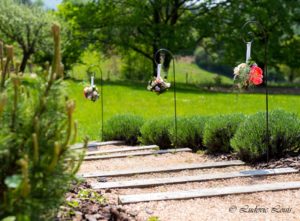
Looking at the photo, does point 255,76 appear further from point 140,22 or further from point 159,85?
point 140,22

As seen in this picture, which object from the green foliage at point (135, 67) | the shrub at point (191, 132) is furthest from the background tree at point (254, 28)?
the shrub at point (191, 132)

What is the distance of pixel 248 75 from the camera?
247 inches

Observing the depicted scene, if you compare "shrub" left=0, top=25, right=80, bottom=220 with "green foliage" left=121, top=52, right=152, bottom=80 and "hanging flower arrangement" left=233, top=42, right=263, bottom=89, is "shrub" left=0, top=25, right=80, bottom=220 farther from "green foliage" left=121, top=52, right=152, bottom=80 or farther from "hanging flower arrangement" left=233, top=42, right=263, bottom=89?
"green foliage" left=121, top=52, right=152, bottom=80

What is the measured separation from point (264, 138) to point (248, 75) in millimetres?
832

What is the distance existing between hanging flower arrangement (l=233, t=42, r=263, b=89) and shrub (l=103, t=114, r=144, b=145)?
328 cm

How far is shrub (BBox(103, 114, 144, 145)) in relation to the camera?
30.5 feet

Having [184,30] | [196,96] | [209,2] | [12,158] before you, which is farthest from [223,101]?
[12,158]

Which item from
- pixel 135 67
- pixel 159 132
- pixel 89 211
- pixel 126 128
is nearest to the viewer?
pixel 89 211

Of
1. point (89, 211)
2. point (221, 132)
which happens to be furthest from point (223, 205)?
point (221, 132)

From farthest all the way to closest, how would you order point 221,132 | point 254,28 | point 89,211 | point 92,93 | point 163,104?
point 254,28 → point 163,104 → point 92,93 → point 221,132 → point 89,211

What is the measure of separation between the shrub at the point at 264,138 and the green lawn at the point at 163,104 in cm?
773

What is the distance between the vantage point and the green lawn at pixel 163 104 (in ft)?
54.3

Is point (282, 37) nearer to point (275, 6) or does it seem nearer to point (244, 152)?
point (275, 6)

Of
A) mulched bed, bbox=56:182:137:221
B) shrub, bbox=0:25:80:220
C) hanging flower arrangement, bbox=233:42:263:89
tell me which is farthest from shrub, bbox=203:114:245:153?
shrub, bbox=0:25:80:220
